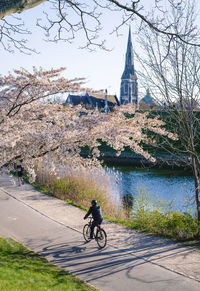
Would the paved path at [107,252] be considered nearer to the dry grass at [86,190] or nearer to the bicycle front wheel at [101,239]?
the bicycle front wheel at [101,239]

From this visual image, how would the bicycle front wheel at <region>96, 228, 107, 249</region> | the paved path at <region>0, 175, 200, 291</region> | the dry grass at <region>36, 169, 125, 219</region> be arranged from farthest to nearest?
the dry grass at <region>36, 169, 125, 219</region> → the bicycle front wheel at <region>96, 228, 107, 249</region> → the paved path at <region>0, 175, 200, 291</region>

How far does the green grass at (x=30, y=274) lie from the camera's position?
5703mm

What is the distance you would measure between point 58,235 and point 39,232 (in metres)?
0.68

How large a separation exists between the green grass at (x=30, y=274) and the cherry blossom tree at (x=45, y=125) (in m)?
2.15

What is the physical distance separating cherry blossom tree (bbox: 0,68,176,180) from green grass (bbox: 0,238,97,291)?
7.07 feet

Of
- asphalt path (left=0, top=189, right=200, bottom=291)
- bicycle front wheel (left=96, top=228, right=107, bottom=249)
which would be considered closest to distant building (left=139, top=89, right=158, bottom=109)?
bicycle front wheel (left=96, top=228, right=107, bottom=249)

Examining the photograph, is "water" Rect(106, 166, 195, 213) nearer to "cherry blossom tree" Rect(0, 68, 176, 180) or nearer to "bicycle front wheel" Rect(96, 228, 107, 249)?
"bicycle front wheel" Rect(96, 228, 107, 249)

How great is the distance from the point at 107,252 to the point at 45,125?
12.4 feet

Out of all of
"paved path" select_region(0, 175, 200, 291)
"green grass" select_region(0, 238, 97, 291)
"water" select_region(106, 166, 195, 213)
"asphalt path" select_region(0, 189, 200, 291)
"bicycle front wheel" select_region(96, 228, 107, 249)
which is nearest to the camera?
"green grass" select_region(0, 238, 97, 291)

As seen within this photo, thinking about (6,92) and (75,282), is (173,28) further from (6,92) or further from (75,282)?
(75,282)

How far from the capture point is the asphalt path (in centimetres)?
629

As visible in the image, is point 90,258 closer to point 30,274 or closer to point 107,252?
point 107,252

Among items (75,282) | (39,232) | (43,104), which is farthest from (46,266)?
(43,104)

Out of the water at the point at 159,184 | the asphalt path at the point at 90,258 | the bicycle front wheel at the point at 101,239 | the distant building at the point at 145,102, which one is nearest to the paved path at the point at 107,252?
the asphalt path at the point at 90,258
